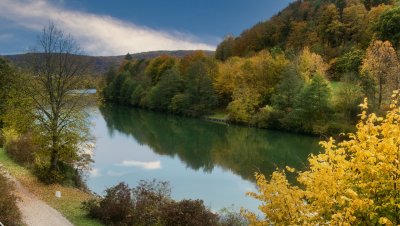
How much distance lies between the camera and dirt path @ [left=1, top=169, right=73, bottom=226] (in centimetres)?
1542

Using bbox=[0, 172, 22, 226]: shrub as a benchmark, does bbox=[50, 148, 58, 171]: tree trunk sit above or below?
below

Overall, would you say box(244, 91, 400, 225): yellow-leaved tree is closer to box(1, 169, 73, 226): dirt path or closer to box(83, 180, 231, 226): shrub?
box(83, 180, 231, 226): shrub

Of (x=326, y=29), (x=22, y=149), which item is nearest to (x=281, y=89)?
(x=22, y=149)

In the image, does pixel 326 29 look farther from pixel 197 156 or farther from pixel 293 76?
pixel 197 156

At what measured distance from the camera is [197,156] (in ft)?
128

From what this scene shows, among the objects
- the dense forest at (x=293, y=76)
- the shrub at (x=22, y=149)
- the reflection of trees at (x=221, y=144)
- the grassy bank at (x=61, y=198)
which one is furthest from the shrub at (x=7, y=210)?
the dense forest at (x=293, y=76)

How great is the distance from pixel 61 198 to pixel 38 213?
3128mm

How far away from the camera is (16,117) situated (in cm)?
2198

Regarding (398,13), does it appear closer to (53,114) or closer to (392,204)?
(53,114)

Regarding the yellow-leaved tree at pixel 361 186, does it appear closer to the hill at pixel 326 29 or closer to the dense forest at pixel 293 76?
the dense forest at pixel 293 76

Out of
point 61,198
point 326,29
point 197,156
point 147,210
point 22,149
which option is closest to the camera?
point 147,210

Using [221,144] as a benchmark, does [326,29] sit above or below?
above

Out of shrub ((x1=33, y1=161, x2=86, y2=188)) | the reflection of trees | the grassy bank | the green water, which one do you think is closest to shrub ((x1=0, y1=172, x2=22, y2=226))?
the grassy bank

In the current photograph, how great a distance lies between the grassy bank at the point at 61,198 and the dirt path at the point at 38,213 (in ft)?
1.20
